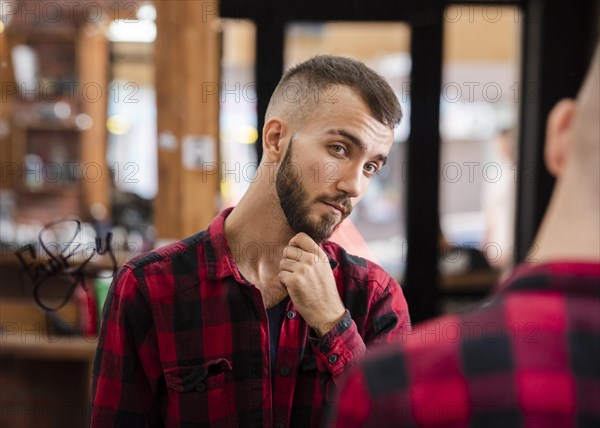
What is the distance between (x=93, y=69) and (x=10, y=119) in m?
1.03

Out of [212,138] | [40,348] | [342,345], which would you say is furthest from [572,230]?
[40,348]

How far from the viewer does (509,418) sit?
51 centimetres

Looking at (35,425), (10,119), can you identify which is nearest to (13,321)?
(35,425)

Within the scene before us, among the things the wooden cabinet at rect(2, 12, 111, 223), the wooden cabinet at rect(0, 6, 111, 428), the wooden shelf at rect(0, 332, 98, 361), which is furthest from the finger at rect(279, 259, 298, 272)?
the wooden cabinet at rect(2, 12, 111, 223)

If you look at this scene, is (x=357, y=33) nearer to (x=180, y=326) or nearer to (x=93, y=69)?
(x=93, y=69)

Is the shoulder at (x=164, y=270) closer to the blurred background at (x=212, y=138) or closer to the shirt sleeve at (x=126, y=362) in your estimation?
the shirt sleeve at (x=126, y=362)

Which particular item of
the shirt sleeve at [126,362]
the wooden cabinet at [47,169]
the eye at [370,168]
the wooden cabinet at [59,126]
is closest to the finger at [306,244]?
the eye at [370,168]

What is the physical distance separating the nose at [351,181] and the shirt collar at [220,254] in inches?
3.3

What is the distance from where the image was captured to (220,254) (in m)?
0.88

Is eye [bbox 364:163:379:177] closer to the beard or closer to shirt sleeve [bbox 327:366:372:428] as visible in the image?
the beard

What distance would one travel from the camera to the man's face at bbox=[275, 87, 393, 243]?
788 millimetres

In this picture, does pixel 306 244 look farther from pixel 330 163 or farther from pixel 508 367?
pixel 508 367

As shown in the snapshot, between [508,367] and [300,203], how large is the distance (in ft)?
1.18

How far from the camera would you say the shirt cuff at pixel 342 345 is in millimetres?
799
